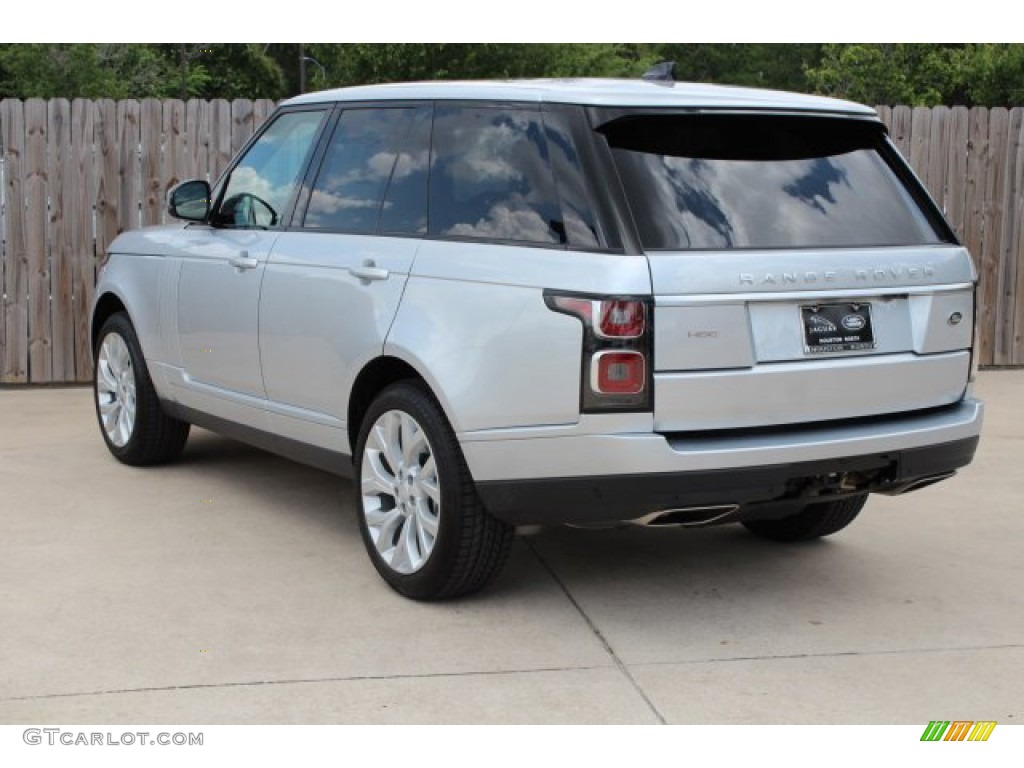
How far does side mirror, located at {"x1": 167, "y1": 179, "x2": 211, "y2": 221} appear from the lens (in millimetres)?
6977

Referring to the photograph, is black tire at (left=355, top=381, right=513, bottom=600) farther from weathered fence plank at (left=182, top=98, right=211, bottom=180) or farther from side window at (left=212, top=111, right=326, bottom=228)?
weathered fence plank at (left=182, top=98, right=211, bottom=180)

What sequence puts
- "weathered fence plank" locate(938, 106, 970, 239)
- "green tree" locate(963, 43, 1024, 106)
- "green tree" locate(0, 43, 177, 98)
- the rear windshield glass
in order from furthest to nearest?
1. "green tree" locate(963, 43, 1024, 106)
2. "green tree" locate(0, 43, 177, 98)
3. "weathered fence plank" locate(938, 106, 970, 239)
4. the rear windshield glass

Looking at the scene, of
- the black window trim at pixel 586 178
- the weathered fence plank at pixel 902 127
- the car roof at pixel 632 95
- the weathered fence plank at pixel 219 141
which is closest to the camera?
the black window trim at pixel 586 178

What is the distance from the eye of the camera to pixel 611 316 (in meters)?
4.63

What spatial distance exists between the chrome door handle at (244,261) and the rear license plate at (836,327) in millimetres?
2523

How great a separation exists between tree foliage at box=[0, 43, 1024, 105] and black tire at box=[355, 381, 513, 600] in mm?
30094

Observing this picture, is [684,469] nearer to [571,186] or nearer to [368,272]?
[571,186]

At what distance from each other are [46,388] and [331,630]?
602cm

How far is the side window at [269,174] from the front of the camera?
251 inches

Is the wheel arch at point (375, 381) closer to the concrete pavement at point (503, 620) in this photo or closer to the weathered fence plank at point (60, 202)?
the concrete pavement at point (503, 620)

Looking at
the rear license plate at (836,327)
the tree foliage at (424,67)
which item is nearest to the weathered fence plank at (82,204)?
the rear license plate at (836,327)

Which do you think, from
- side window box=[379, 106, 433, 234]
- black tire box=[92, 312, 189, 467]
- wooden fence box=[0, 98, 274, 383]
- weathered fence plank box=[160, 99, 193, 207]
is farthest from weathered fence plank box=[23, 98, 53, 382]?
side window box=[379, 106, 433, 234]

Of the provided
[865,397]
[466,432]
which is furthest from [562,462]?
[865,397]

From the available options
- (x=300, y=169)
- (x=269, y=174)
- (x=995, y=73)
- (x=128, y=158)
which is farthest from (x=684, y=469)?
(x=995, y=73)
